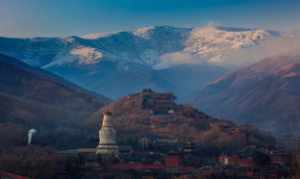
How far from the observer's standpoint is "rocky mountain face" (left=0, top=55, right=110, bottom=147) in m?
94.7

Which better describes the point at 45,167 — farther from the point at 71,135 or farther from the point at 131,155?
the point at 71,135

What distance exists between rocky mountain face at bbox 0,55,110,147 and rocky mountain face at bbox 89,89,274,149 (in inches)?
248

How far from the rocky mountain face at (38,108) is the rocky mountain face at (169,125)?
6292 mm

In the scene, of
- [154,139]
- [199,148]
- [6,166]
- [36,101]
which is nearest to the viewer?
[6,166]

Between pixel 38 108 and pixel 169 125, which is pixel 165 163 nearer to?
pixel 169 125

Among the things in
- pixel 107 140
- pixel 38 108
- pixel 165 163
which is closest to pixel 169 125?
pixel 38 108

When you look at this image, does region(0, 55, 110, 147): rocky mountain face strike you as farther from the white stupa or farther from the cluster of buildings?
the cluster of buildings

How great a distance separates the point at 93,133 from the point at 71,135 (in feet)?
21.2

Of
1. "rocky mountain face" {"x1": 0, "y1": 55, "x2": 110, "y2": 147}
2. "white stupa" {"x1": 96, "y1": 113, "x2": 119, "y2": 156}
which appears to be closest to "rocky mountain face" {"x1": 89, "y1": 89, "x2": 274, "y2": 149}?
"rocky mountain face" {"x1": 0, "y1": 55, "x2": 110, "y2": 147}

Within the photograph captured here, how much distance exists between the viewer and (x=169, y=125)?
116 metres

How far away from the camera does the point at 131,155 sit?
3302 inches

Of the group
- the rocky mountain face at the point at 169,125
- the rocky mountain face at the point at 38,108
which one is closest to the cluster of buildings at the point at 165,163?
the rocky mountain face at the point at 38,108

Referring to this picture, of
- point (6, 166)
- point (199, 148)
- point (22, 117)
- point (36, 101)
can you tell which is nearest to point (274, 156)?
point (199, 148)

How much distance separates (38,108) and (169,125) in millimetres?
24430
